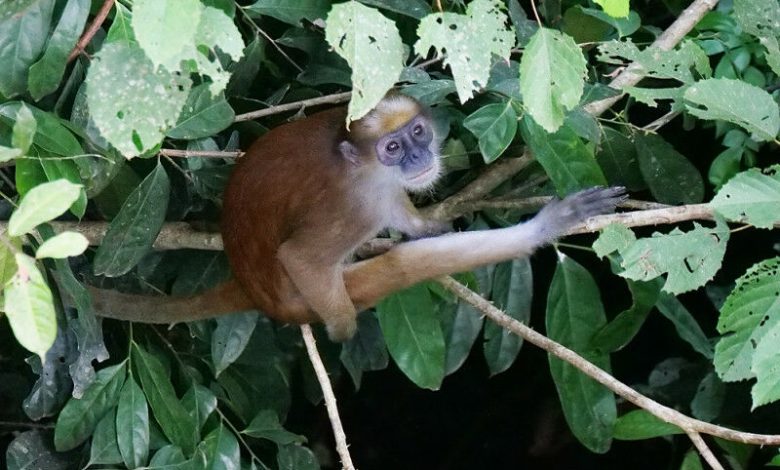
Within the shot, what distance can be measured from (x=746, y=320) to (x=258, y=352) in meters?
2.07

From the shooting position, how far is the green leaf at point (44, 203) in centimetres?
151

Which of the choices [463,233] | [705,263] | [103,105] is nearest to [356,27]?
[103,105]

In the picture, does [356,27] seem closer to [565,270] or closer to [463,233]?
Result: [463,233]

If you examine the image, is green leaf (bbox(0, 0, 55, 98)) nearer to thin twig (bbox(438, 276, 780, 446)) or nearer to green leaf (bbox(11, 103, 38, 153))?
green leaf (bbox(11, 103, 38, 153))

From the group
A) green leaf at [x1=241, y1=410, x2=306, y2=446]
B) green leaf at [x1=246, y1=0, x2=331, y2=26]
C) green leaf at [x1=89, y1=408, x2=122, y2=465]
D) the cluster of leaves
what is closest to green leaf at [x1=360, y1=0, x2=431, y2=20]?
the cluster of leaves

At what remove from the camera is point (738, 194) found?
92.4 inches

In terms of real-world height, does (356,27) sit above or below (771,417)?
above

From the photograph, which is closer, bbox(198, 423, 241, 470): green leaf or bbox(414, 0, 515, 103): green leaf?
bbox(414, 0, 515, 103): green leaf

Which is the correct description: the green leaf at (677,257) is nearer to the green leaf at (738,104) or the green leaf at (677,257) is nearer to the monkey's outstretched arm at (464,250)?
the green leaf at (738,104)

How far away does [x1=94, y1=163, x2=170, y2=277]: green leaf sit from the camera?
2.87 m

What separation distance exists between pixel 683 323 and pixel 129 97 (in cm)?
256

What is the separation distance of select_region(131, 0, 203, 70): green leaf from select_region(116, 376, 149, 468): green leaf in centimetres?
177

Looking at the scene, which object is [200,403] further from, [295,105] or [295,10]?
[295,10]

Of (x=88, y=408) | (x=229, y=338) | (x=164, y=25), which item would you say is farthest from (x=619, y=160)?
(x=164, y=25)
